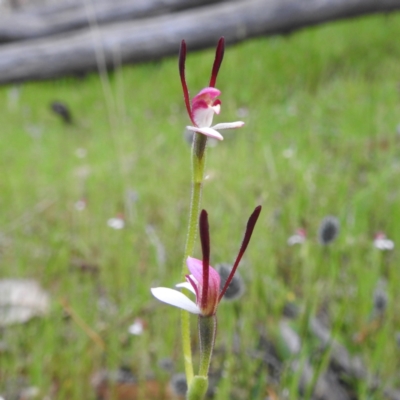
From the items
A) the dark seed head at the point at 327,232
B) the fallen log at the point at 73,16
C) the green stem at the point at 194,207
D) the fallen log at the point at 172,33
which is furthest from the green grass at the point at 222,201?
the fallen log at the point at 73,16

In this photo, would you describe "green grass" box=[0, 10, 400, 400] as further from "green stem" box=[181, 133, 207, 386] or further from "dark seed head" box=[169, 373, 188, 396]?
"green stem" box=[181, 133, 207, 386]

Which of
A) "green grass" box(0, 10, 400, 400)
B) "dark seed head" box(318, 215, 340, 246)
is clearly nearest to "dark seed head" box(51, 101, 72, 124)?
"green grass" box(0, 10, 400, 400)

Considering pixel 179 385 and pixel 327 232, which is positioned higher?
pixel 327 232

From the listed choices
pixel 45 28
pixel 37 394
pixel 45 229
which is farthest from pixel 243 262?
pixel 45 28

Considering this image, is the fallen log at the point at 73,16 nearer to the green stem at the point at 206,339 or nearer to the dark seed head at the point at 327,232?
the dark seed head at the point at 327,232

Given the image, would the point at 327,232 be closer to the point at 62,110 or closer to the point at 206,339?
the point at 206,339

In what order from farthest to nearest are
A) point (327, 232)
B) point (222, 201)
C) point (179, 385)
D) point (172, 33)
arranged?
point (172, 33) → point (222, 201) → point (327, 232) → point (179, 385)

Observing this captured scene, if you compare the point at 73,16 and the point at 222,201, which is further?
the point at 73,16

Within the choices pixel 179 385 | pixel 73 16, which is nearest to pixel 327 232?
pixel 179 385
